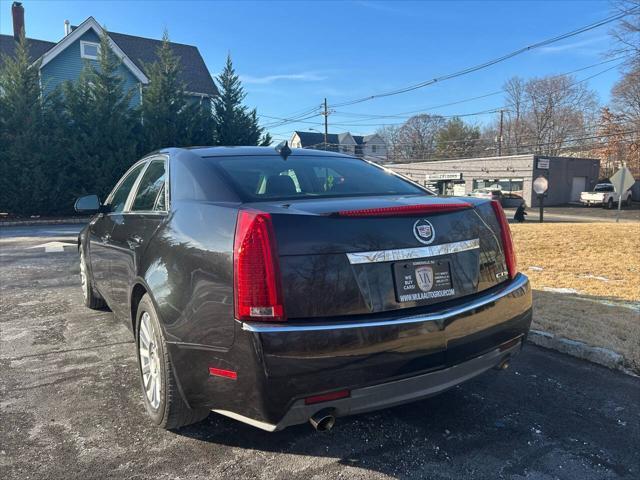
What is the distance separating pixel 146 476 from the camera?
238 centimetres

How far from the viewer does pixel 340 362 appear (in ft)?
6.88

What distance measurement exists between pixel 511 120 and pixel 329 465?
67.8 meters

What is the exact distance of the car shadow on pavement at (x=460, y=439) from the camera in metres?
2.47

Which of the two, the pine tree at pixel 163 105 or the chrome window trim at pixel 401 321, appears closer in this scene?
the chrome window trim at pixel 401 321

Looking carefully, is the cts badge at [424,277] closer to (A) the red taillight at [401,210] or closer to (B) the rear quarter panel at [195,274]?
(A) the red taillight at [401,210]

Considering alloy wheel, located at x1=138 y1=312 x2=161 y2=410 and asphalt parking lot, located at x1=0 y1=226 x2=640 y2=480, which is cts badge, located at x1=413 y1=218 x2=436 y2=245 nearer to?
asphalt parking lot, located at x1=0 y1=226 x2=640 y2=480

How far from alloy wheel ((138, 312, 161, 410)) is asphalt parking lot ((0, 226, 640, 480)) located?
191 millimetres

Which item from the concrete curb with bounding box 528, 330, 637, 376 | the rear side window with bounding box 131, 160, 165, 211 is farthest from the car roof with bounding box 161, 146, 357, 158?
the concrete curb with bounding box 528, 330, 637, 376

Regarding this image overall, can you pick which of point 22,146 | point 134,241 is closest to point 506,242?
point 134,241

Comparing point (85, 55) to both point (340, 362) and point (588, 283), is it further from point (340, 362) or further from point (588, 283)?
point (340, 362)

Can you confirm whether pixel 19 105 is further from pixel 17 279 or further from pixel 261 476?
pixel 261 476

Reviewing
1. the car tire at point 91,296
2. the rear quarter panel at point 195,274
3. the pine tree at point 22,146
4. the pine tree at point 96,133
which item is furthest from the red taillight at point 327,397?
the pine tree at point 22,146

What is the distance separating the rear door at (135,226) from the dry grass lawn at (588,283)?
12.0 ft

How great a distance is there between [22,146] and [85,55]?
9117 millimetres
